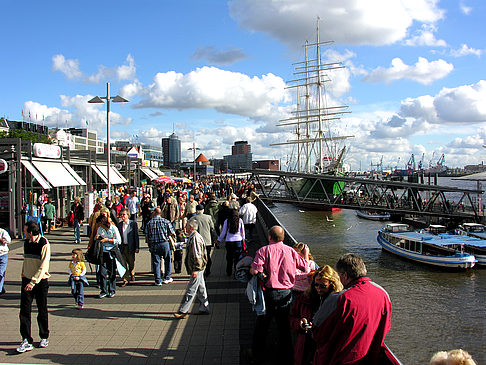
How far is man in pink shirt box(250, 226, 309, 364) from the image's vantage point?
5219 mm

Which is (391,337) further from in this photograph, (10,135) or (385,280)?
(10,135)

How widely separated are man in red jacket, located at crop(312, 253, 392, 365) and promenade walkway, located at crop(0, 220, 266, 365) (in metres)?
2.47

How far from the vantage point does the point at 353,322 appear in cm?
331

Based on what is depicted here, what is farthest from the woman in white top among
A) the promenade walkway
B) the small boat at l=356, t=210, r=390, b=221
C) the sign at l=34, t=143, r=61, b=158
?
the small boat at l=356, t=210, r=390, b=221

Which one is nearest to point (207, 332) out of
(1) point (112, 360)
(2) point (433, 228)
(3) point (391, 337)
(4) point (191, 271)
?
(4) point (191, 271)

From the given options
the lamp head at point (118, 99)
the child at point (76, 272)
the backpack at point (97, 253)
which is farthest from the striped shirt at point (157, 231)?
the lamp head at point (118, 99)

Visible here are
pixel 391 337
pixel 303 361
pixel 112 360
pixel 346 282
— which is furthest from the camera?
pixel 391 337

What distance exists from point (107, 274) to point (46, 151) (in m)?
13.0

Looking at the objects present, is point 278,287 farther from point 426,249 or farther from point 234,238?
point 426,249

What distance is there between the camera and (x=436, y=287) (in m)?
20.7

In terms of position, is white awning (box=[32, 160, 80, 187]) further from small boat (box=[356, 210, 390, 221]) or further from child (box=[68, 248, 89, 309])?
small boat (box=[356, 210, 390, 221])

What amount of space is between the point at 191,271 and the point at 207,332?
1.08m

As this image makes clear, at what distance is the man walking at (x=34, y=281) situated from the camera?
5883mm

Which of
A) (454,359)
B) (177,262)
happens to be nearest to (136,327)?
(177,262)
